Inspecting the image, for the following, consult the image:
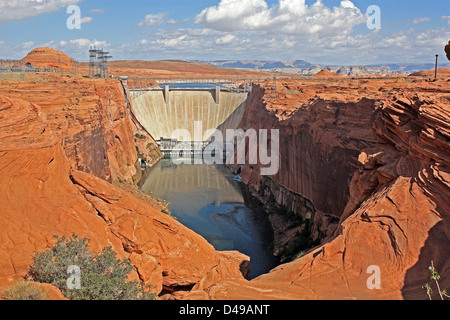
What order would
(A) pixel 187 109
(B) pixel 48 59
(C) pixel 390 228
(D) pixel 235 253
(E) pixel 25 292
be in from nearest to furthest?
(E) pixel 25 292
(C) pixel 390 228
(D) pixel 235 253
(A) pixel 187 109
(B) pixel 48 59

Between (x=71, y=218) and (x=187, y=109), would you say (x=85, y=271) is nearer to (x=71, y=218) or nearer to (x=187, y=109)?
(x=71, y=218)

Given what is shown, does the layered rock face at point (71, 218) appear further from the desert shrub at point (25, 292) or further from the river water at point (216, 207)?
the river water at point (216, 207)

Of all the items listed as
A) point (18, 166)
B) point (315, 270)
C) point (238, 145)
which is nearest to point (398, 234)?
point (315, 270)

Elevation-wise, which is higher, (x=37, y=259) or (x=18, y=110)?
(x=18, y=110)

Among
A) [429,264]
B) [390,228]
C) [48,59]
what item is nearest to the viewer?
[429,264]

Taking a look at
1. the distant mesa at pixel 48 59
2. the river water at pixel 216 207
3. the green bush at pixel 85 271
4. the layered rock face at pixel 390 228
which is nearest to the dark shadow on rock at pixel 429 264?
the layered rock face at pixel 390 228

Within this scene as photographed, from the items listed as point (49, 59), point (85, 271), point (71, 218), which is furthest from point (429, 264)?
point (49, 59)
